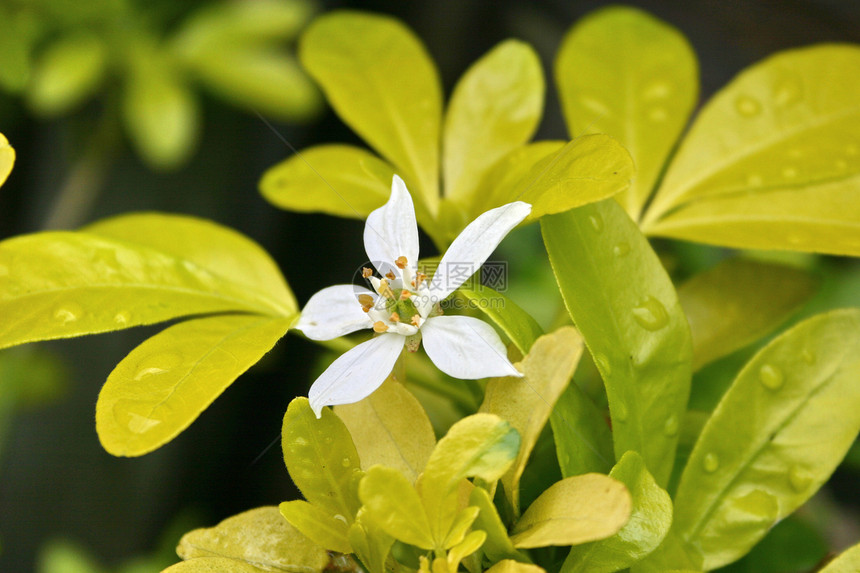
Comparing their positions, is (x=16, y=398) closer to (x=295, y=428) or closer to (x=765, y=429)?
(x=295, y=428)

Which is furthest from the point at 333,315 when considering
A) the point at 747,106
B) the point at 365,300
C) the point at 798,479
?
the point at 747,106

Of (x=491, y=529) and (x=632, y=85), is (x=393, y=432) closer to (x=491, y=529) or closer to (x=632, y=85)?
(x=491, y=529)

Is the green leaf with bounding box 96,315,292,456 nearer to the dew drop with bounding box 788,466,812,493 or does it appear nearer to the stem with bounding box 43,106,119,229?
the dew drop with bounding box 788,466,812,493

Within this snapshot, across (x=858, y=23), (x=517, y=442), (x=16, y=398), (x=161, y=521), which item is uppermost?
(x=517, y=442)

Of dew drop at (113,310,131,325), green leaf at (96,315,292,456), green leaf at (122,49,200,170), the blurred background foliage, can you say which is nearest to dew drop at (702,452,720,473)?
green leaf at (96,315,292,456)

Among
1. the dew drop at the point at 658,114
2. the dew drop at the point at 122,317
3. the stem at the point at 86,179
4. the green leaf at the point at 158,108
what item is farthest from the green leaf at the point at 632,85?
the stem at the point at 86,179

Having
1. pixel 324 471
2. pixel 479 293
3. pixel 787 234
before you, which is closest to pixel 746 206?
pixel 787 234

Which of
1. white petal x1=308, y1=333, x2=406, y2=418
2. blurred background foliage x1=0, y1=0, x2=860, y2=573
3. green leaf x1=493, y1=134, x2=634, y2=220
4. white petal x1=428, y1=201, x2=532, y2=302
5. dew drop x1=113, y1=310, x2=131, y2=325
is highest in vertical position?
green leaf x1=493, y1=134, x2=634, y2=220
